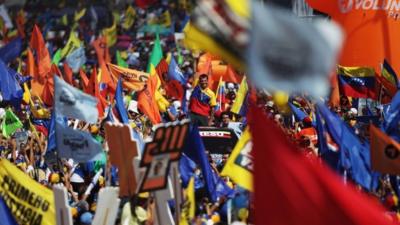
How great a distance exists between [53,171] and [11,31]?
2212cm

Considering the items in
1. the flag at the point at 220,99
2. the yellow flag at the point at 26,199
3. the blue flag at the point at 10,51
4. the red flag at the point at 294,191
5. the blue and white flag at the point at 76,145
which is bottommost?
the blue flag at the point at 10,51

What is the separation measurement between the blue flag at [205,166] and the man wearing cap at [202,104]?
5.10 m

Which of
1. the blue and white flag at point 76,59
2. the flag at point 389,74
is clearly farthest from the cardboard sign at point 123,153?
the blue and white flag at point 76,59

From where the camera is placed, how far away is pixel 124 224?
7.66 m

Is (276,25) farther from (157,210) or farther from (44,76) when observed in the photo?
(44,76)

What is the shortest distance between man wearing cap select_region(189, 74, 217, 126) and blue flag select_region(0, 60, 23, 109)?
8.40 feet

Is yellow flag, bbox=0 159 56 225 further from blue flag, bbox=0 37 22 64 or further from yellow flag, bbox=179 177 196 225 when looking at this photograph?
blue flag, bbox=0 37 22 64

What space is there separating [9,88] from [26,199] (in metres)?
7.31

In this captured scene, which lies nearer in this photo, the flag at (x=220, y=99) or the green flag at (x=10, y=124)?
the green flag at (x=10, y=124)

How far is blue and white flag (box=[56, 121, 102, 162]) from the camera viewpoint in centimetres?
786

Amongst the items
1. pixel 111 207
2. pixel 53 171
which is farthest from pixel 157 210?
pixel 53 171

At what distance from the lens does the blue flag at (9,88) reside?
14.5 meters

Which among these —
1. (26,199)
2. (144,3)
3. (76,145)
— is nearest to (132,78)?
(76,145)

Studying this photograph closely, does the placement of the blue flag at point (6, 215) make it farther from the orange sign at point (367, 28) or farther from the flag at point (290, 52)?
the orange sign at point (367, 28)
